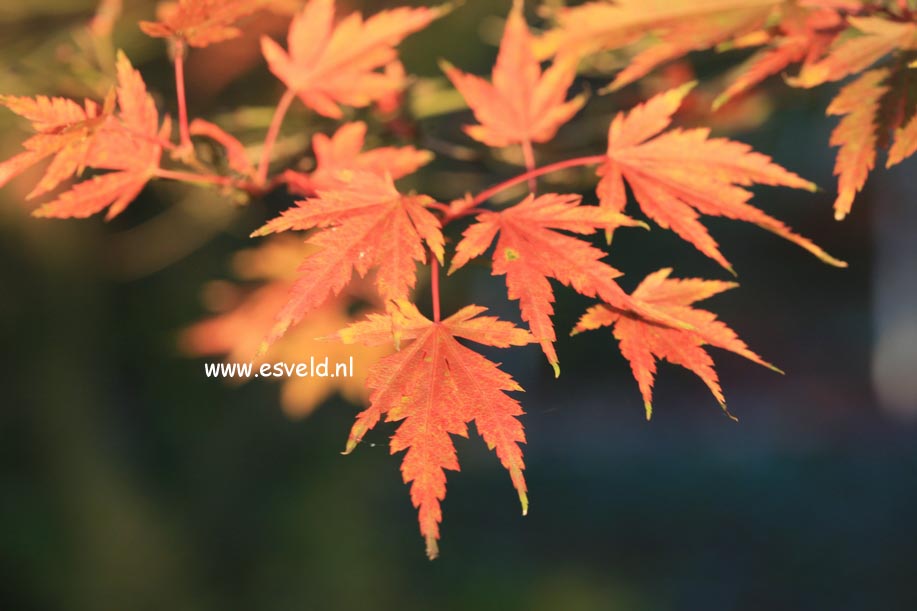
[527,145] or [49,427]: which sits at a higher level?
[527,145]

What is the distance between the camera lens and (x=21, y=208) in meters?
2.06

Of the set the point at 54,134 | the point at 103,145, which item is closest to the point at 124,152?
the point at 103,145

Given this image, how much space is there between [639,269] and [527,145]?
422 cm

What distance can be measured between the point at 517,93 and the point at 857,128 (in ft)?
1.13

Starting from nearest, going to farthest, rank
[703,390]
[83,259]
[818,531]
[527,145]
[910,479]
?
[527,145], [83,259], [818,531], [910,479], [703,390]

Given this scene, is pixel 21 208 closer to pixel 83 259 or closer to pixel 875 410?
pixel 83 259

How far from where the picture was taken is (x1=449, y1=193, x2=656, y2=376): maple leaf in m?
0.56

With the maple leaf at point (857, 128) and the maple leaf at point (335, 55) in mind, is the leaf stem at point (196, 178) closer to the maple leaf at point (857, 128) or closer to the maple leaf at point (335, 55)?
the maple leaf at point (335, 55)

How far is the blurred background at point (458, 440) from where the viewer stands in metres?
1.87

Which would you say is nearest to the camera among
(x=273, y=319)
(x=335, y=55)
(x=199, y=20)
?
(x=199, y=20)

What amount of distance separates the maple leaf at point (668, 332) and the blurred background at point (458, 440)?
44 cm

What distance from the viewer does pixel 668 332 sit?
2.19 feet

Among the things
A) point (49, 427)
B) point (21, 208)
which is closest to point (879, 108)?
point (21, 208)

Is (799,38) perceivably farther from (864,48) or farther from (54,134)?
(54,134)
